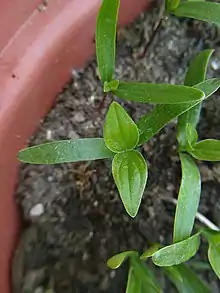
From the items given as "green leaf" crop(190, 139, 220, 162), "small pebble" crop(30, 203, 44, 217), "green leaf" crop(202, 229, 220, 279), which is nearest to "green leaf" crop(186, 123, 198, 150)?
"green leaf" crop(190, 139, 220, 162)

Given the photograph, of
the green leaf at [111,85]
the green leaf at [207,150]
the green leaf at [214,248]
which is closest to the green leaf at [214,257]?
the green leaf at [214,248]

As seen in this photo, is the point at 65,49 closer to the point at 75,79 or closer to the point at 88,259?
the point at 75,79

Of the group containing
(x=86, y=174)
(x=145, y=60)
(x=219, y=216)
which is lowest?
(x=219, y=216)

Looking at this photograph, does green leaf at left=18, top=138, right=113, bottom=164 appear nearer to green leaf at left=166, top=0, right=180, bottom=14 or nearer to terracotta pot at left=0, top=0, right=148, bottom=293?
terracotta pot at left=0, top=0, right=148, bottom=293

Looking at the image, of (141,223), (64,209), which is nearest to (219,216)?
(141,223)

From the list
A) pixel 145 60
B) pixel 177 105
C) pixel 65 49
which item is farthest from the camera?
pixel 145 60

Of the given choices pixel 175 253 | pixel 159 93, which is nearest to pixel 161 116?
pixel 159 93
